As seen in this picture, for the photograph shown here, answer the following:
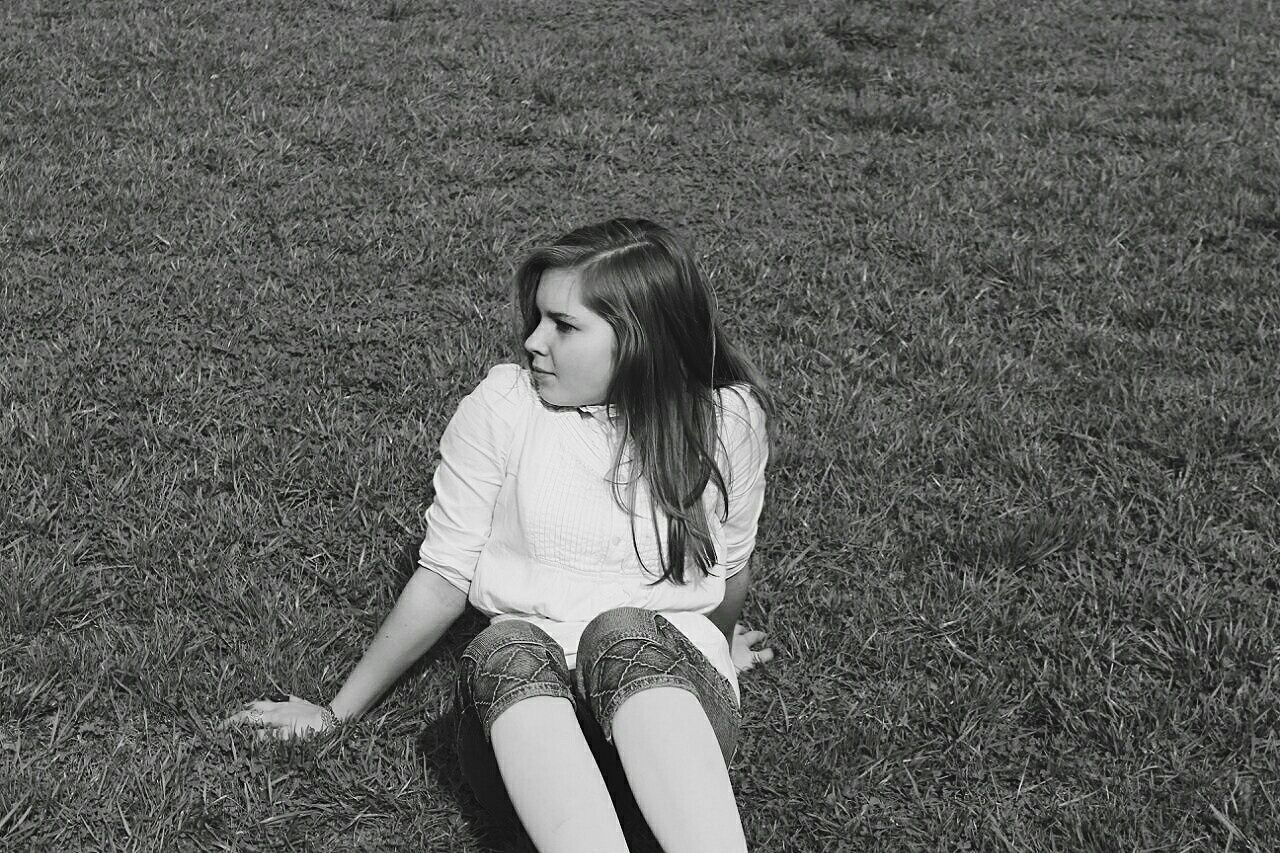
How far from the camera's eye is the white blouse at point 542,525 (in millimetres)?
2602

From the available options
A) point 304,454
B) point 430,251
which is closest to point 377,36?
point 430,251

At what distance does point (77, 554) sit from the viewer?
3.30 meters

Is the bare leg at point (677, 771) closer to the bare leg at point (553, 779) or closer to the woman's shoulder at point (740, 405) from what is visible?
the bare leg at point (553, 779)

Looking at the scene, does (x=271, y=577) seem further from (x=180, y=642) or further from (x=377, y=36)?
(x=377, y=36)

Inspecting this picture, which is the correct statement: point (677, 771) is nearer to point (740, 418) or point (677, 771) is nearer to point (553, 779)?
point (553, 779)

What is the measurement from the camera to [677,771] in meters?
2.22

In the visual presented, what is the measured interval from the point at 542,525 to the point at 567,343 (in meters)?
0.40

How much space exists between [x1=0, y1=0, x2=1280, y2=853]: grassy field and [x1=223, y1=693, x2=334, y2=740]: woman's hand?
0.04 metres

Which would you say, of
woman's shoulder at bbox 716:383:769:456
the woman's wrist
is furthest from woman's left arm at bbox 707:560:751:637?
the woman's wrist

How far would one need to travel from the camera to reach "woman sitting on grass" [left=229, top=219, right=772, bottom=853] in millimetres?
2480

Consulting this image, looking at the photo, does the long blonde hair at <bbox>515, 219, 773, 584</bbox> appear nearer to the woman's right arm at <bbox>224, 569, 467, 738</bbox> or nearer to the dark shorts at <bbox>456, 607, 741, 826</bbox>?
the dark shorts at <bbox>456, 607, 741, 826</bbox>

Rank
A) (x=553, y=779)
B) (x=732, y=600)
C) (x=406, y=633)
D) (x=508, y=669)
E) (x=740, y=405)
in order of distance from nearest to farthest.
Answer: (x=553, y=779)
(x=508, y=669)
(x=406, y=633)
(x=740, y=405)
(x=732, y=600)

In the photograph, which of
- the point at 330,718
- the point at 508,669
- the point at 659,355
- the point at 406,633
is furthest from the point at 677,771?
the point at 330,718

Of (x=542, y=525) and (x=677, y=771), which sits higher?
(x=542, y=525)
